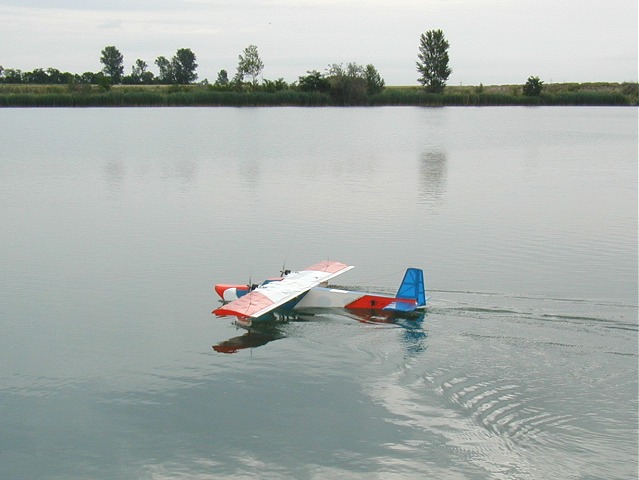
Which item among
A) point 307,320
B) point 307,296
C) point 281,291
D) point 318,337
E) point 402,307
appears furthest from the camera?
point 307,296

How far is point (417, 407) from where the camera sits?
17.1 meters

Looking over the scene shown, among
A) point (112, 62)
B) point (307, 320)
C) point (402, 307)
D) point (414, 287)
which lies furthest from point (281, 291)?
point (112, 62)

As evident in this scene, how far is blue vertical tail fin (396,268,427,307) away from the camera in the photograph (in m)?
23.1

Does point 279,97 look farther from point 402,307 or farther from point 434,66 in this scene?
point 402,307

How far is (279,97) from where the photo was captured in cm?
13150

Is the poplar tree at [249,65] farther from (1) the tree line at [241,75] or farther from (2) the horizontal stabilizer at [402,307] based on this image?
(2) the horizontal stabilizer at [402,307]

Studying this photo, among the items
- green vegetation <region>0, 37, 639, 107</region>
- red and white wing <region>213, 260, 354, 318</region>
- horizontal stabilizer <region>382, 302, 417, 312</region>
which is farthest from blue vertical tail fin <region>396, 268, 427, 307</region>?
green vegetation <region>0, 37, 639, 107</region>

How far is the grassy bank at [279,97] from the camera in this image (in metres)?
120

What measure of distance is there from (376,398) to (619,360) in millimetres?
6396

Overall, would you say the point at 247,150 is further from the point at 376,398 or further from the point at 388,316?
the point at 376,398

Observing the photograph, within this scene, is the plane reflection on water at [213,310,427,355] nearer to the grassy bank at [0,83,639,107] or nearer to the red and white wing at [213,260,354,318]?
the red and white wing at [213,260,354,318]

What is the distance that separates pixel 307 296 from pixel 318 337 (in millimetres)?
2516

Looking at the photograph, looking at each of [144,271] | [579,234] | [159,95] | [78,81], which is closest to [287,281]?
[144,271]

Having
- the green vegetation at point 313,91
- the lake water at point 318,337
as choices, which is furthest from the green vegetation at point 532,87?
the lake water at point 318,337
